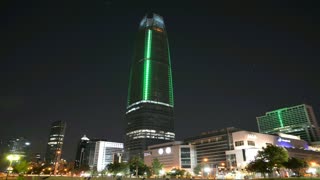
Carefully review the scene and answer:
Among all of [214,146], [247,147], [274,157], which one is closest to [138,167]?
[214,146]

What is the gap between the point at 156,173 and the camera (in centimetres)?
A: 14338

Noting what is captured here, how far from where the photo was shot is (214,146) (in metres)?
161

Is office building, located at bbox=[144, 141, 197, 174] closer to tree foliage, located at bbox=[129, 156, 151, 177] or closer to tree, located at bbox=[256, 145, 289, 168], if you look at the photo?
tree foliage, located at bbox=[129, 156, 151, 177]

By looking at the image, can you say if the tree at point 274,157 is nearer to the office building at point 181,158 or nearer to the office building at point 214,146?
the office building at point 214,146

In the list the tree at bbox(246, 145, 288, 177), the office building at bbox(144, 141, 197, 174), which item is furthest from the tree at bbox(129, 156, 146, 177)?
the tree at bbox(246, 145, 288, 177)

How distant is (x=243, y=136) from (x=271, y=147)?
60.5 metres

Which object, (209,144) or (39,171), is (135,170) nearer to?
(209,144)

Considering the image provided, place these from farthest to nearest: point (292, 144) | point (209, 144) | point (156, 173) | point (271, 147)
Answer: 1. point (292, 144)
2. point (209, 144)
3. point (156, 173)
4. point (271, 147)

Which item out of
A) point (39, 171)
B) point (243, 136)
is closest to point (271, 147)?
point (243, 136)

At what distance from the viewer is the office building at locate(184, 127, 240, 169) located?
152375 mm

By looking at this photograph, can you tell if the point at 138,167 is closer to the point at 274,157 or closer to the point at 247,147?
the point at 247,147

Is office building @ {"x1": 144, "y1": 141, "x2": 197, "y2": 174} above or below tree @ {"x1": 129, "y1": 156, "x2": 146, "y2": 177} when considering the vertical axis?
above

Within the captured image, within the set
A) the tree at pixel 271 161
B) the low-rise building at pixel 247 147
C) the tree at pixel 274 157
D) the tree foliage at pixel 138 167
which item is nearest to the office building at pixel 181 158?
the low-rise building at pixel 247 147

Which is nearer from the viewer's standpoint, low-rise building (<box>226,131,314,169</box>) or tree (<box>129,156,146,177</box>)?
tree (<box>129,156,146,177</box>)
